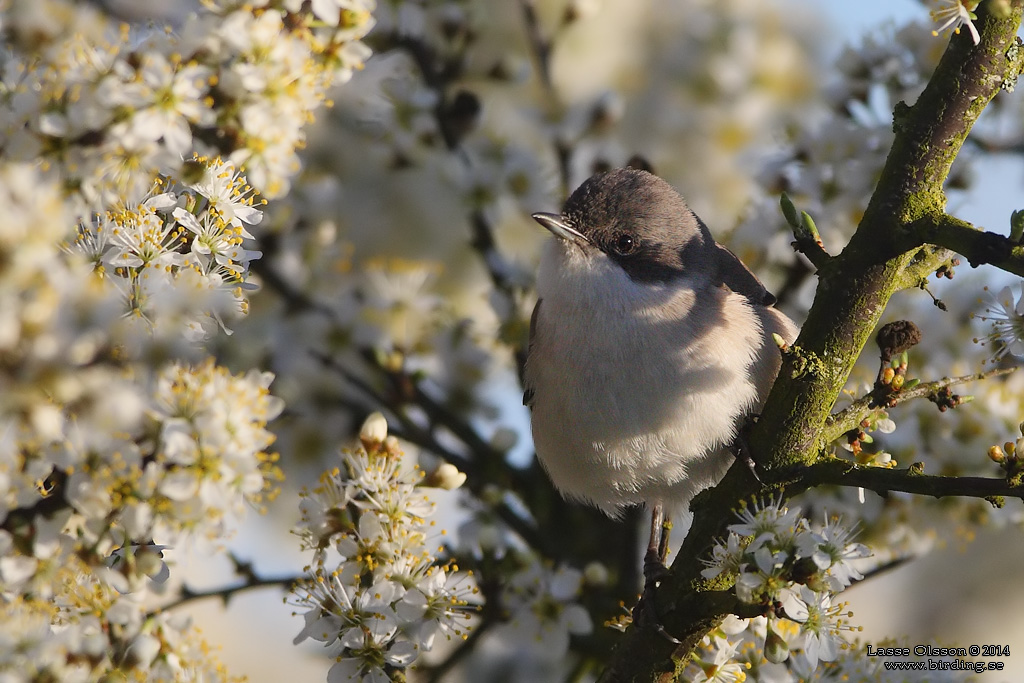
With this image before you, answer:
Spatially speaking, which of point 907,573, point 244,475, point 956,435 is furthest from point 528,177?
point 907,573

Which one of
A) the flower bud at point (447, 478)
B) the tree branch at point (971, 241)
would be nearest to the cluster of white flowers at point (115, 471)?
the flower bud at point (447, 478)

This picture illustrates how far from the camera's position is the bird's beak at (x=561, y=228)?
3197mm

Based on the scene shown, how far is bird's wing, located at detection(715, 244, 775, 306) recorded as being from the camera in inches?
126

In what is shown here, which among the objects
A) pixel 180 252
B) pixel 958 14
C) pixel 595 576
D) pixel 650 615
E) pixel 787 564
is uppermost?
pixel 958 14

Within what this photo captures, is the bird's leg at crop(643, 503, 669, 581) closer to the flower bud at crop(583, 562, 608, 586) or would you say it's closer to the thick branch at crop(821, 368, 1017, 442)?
the flower bud at crop(583, 562, 608, 586)

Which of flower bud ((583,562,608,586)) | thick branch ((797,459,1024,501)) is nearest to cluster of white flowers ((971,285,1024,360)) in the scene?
thick branch ((797,459,1024,501))

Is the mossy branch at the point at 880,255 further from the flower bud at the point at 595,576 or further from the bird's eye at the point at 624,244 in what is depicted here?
the bird's eye at the point at 624,244

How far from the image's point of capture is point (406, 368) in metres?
3.60

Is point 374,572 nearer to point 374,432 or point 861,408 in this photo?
point 374,432

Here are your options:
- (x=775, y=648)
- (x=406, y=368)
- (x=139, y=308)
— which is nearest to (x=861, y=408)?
(x=775, y=648)

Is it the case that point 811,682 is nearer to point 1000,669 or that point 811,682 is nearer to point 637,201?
point 1000,669

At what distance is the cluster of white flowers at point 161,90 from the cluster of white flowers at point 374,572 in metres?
0.78

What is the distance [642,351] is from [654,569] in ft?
2.30

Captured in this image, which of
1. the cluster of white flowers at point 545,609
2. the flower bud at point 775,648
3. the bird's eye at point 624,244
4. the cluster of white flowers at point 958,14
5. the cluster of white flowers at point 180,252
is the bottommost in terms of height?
the cluster of white flowers at point 545,609
